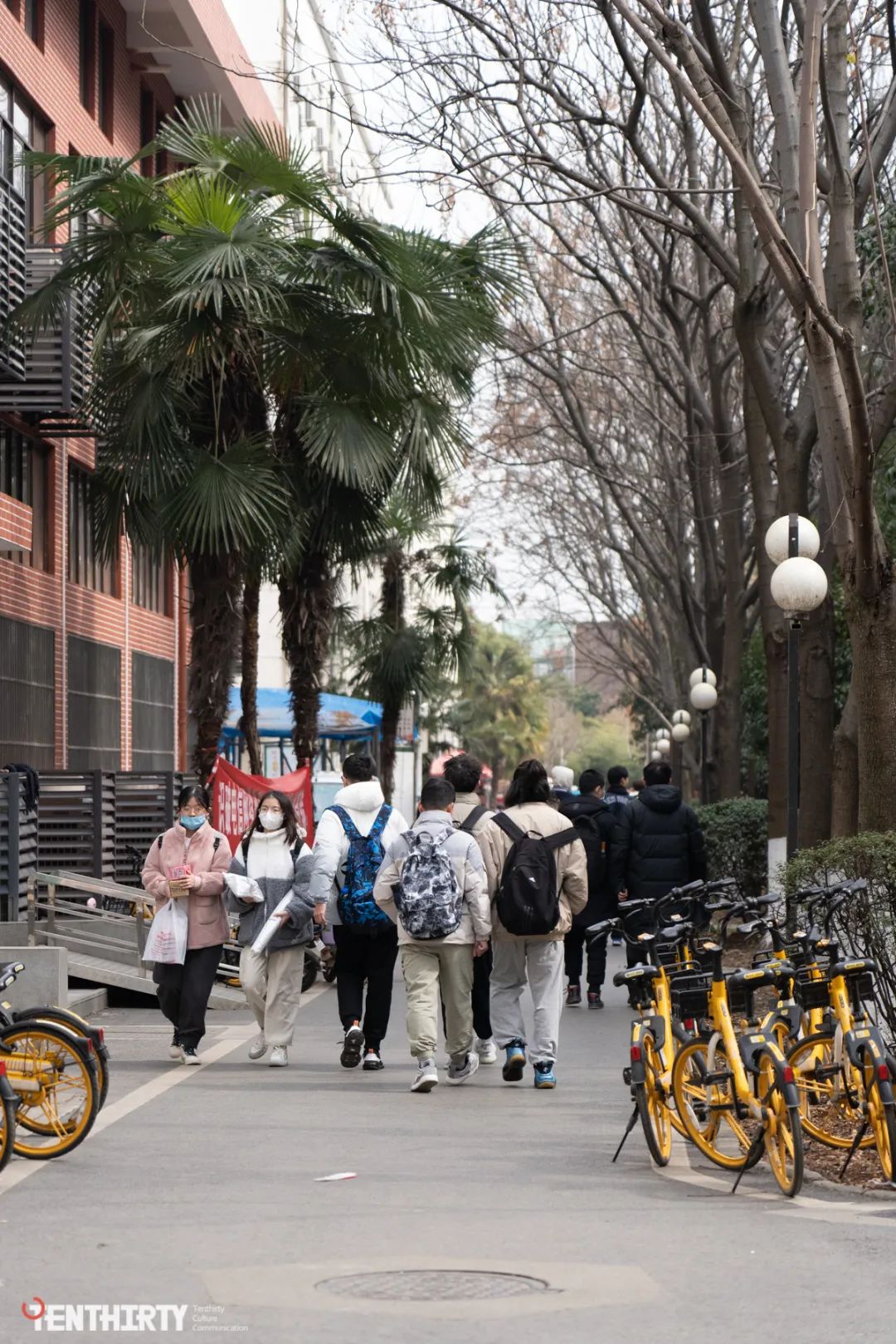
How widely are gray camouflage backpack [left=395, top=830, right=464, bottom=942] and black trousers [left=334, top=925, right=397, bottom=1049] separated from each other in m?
0.92

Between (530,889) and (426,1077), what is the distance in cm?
118

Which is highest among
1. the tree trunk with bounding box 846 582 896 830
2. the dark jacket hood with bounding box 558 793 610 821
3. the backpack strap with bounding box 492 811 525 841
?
the tree trunk with bounding box 846 582 896 830

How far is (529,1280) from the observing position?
6.25 metres

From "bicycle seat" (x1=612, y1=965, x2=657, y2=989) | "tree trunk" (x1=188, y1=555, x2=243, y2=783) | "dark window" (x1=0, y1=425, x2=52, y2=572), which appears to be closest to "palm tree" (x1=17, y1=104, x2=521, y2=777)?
"tree trunk" (x1=188, y1=555, x2=243, y2=783)

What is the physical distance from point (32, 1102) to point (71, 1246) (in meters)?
1.96

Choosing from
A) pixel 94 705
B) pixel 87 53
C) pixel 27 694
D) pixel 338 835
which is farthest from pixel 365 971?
pixel 87 53

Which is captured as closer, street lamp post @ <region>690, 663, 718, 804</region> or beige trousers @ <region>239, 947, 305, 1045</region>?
beige trousers @ <region>239, 947, 305, 1045</region>

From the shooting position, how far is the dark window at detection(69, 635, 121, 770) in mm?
24172

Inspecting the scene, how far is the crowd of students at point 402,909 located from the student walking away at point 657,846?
1924 mm

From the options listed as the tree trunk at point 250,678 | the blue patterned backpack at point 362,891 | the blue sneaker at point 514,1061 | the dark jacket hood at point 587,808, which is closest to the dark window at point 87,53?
the tree trunk at point 250,678

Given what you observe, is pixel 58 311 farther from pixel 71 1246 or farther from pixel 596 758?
pixel 596 758

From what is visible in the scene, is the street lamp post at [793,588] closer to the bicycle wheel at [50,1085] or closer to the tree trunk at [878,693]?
the tree trunk at [878,693]

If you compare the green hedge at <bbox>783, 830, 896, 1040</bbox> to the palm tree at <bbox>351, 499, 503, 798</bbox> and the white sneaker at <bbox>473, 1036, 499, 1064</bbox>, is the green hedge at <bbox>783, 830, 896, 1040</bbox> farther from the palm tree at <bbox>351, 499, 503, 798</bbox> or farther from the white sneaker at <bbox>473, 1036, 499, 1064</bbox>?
the palm tree at <bbox>351, 499, 503, 798</bbox>

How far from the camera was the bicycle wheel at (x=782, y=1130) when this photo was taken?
7492 millimetres
